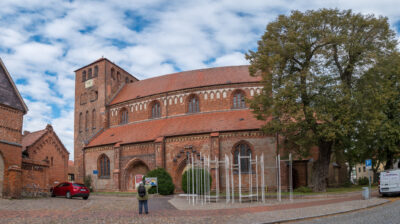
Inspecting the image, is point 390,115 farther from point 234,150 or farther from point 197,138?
point 197,138

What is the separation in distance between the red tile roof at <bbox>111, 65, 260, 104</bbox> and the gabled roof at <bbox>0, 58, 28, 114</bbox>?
16066 mm

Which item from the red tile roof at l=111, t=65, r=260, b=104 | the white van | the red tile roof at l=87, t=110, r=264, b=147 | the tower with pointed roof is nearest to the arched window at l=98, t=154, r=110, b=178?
the red tile roof at l=87, t=110, r=264, b=147

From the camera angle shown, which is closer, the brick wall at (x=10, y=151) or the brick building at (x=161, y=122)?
the brick wall at (x=10, y=151)

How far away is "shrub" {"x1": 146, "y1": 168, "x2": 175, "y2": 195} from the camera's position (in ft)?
97.8

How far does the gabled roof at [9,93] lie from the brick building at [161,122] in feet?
36.6

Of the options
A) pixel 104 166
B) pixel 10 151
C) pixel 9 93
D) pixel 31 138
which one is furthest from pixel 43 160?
pixel 104 166

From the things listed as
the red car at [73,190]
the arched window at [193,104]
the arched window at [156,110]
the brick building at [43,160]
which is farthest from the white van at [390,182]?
the brick building at [43,160]

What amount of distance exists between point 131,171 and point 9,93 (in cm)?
1428

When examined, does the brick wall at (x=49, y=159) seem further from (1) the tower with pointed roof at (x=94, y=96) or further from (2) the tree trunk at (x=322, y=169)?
(2) the tree trunk at (x=322, y=169)

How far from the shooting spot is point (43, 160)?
31156 mm

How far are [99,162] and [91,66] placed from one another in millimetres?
15045

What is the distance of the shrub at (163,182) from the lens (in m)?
29.8

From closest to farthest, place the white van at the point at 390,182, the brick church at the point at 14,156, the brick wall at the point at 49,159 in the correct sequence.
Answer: the white van at the point at 390,182 < the brick church at the point at 14,156 < the brick wall at the point at 49,159

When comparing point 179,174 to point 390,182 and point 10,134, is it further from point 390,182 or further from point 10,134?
point 390,182
